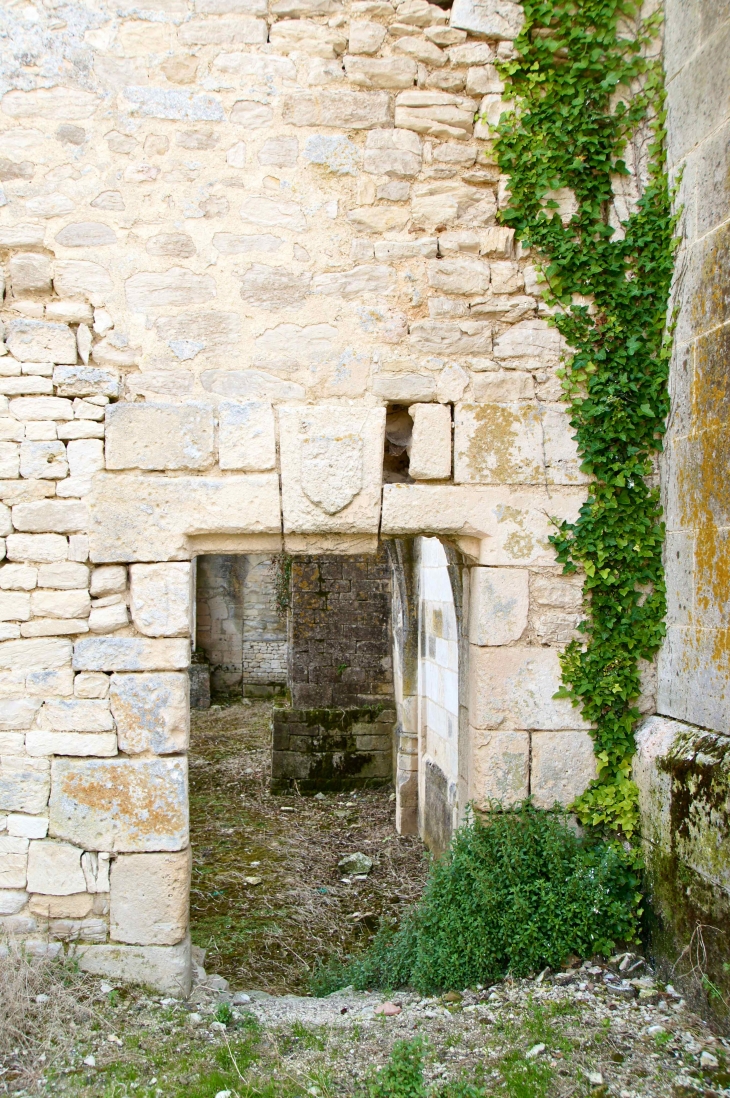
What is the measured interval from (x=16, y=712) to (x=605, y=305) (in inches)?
122

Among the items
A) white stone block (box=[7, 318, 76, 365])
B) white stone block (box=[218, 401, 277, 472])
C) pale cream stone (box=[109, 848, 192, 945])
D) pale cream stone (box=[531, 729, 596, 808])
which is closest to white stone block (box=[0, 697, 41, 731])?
pale cream stone (box=[109, 848, 192, 945])

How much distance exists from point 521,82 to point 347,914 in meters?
4.88

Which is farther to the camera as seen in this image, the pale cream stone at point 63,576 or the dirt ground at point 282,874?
the dirt ground at point 282,874

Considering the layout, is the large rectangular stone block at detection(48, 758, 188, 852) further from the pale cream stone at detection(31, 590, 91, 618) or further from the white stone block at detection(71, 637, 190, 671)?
the pale cream stone at detection(31, 590, 91, 618)

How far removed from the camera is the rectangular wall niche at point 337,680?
27.1ft

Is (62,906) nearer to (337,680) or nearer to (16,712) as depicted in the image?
(16,712)

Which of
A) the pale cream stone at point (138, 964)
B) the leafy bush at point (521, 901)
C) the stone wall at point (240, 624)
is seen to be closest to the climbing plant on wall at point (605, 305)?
the leafy bush at point (521, 901)

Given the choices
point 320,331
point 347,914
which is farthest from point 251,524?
point 347,914

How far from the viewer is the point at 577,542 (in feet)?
11.3

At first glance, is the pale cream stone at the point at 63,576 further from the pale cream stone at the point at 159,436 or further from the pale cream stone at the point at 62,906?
the pale cream stone at the point at 62,906

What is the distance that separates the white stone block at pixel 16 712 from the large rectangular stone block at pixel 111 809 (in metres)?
0.21

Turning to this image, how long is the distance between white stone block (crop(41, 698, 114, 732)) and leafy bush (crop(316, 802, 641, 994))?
63.5 inches

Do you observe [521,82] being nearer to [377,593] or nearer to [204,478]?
[204,478]

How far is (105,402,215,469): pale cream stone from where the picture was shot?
3273 millimetres
